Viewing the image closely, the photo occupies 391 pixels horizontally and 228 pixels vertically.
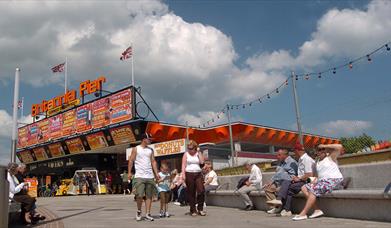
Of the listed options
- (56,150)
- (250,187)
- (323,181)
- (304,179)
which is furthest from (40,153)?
(323,181)

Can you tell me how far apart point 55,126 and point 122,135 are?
11507 millimetres

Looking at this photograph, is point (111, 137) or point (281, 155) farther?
point (111, 137)

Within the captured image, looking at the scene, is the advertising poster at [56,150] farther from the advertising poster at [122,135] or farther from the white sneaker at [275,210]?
the white sneaker at [275,210]

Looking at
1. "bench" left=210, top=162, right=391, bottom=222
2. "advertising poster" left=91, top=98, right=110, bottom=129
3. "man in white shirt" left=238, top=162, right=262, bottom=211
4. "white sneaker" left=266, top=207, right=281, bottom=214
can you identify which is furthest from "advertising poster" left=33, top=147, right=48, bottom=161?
"white sneaker" left=266, top=207, right=281, bottom=214

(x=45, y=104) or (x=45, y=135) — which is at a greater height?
(x=45, y=104)

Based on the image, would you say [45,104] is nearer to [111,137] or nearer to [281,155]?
[111,137]

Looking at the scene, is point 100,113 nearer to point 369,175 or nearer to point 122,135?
point 122,135

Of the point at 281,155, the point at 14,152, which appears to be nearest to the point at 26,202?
the point at 14,152

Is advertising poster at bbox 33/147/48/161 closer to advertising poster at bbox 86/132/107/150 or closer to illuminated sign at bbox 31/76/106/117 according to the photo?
illuminated sign at bbox 31/76/106/117

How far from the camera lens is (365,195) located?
6465 millimetres

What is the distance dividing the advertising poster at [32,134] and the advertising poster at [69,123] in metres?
7.24

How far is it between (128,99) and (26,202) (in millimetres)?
21902

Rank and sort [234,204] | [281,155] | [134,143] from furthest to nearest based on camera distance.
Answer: [134,143], [234,204], [281,155]

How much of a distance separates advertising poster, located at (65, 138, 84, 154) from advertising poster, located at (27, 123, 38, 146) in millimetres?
7518
